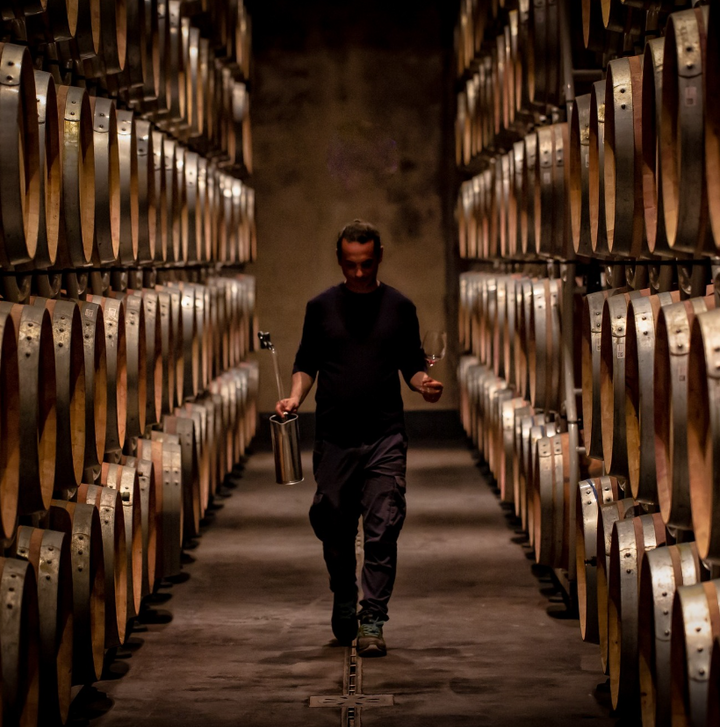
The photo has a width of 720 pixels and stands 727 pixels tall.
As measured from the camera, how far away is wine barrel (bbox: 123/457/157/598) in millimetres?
5535

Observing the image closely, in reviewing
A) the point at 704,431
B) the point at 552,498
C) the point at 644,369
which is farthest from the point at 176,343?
the point at 704,431

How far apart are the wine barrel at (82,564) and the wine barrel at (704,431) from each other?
2213 mm

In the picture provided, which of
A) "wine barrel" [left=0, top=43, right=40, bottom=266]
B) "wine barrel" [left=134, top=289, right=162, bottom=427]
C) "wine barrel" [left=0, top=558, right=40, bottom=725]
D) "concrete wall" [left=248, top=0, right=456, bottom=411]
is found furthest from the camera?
"concrete wall" [left=248, top=0, right=456, bottom=411]

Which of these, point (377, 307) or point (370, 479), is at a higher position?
point (377, 307)

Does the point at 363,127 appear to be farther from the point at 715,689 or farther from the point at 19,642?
the point at 715,689

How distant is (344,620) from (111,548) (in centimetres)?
116

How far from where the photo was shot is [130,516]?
205 inches

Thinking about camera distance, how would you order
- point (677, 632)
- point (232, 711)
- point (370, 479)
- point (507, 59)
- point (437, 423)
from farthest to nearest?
point (437, 423), point (507, 59), point (370, 479), point (232, 711), point (677, 632)

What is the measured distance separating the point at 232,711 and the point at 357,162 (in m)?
9.43

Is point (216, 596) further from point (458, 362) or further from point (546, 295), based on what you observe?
point (458, 362)

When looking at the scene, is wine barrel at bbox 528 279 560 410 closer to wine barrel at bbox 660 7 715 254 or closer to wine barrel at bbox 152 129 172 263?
wine barrel at bbox 152 129 172 263

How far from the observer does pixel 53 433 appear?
397cm

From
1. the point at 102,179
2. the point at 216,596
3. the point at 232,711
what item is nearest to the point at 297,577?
the point at 216,596

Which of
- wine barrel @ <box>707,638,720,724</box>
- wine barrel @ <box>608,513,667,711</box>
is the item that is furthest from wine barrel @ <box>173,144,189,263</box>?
wine barrel @ <box>707,638,720,724</box>
